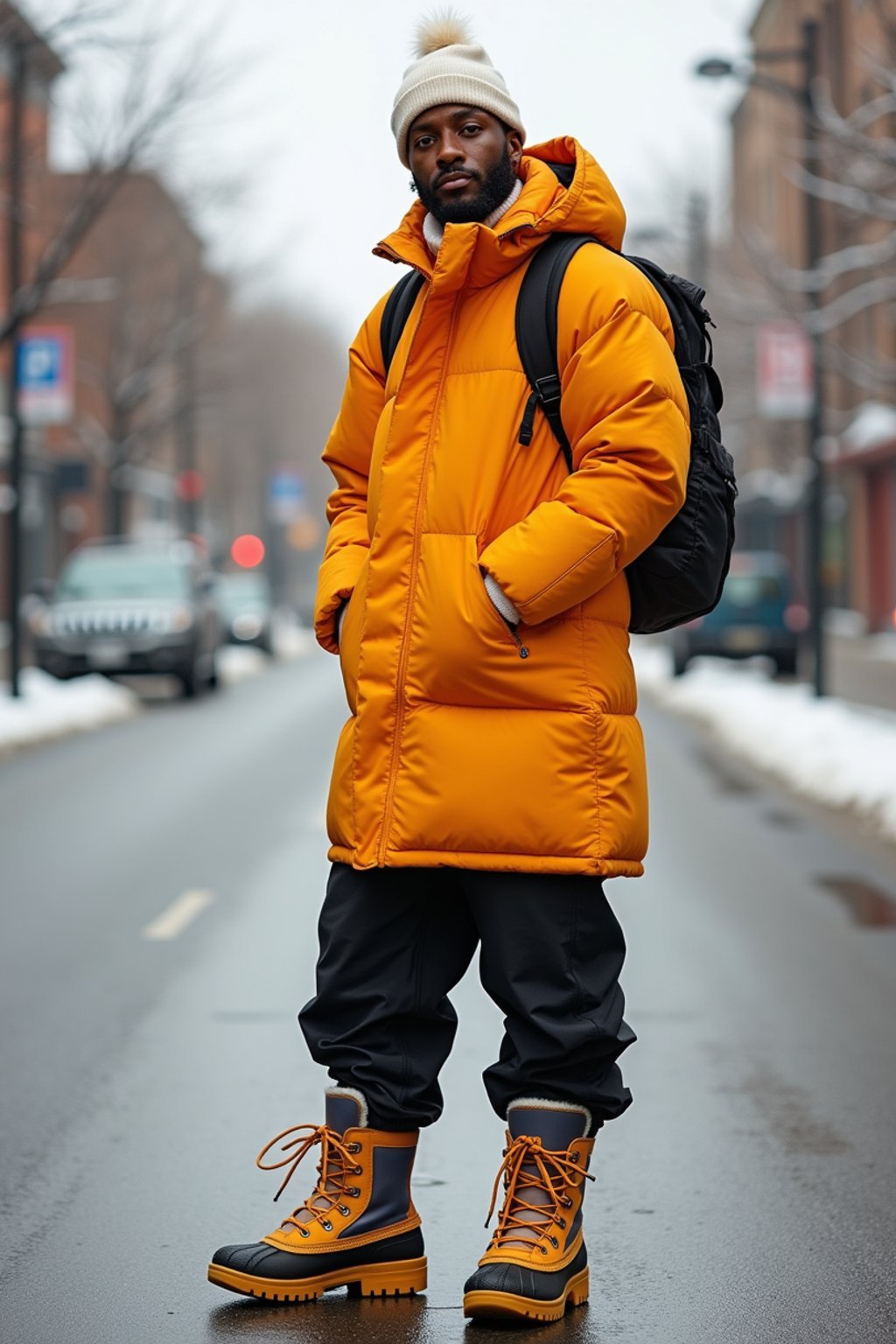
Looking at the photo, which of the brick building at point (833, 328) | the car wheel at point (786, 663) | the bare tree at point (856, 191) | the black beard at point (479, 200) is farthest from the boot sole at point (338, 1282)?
the car wheel at point (786, 663)

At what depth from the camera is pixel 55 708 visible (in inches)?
807

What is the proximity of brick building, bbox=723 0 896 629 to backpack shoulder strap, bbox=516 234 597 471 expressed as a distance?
16072mm

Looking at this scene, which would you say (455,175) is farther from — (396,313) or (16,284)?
(16,284)

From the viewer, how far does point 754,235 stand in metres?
22.8

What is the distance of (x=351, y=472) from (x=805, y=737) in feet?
42.1

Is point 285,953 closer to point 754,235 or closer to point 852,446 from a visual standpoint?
point 754,235

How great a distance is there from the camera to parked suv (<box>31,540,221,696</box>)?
930 inches

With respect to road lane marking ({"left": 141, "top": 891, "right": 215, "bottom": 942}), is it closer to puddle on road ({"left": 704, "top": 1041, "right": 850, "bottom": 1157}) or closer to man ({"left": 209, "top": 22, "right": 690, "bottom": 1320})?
puddle on road ({"left": 704, "top": 1041, "right": 850, "bottom": 1157})

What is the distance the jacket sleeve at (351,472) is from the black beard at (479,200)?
331mm

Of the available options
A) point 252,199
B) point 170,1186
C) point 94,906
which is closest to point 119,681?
point 252,199

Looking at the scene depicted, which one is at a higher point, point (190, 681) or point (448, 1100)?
point (190, 681)

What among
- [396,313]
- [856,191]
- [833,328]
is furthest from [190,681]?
[396,313]

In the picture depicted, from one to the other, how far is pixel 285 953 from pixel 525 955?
4332 millimetres

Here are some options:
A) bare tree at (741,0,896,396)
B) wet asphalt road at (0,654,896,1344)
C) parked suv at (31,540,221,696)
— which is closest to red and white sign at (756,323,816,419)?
bare tree at (741,0,896,396)
